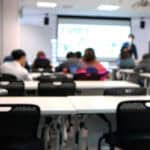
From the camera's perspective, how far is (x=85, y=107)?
3088 mm

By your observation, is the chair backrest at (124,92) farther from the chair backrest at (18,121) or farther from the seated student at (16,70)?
the seated student at (16,70)

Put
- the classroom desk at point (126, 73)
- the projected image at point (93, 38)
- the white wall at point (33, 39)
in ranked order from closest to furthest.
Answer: the classroom desk at point (126, 73)
the white wall at point (33, 39)
the projected image at point (93, 38)

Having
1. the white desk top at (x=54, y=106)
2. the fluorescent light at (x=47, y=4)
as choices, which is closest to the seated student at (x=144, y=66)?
the fluorescent light at (x=47, y=4)

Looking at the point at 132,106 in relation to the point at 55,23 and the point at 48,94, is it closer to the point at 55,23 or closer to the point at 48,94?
the point at 48,94

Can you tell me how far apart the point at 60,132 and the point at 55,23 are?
1321cm

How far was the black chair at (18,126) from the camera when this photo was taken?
9.15ft

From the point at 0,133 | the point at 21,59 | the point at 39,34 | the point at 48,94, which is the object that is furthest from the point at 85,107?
the point at 39,34

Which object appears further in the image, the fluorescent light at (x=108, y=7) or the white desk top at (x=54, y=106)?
the fluorescent light at (x=108, y=7)

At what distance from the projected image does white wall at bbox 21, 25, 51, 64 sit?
0.99 meters

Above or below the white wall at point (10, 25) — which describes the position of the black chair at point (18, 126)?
below

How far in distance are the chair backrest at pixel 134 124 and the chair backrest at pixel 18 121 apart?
0.64 meters

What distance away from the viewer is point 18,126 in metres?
2.81

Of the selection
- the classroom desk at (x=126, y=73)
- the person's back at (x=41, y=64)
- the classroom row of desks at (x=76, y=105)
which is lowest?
the classroom desk at (x=126, y=73)

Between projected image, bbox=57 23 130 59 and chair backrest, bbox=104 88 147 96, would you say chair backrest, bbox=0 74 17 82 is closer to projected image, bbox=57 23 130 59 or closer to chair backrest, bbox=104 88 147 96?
chair backrest, bbox=104 88 147 96
